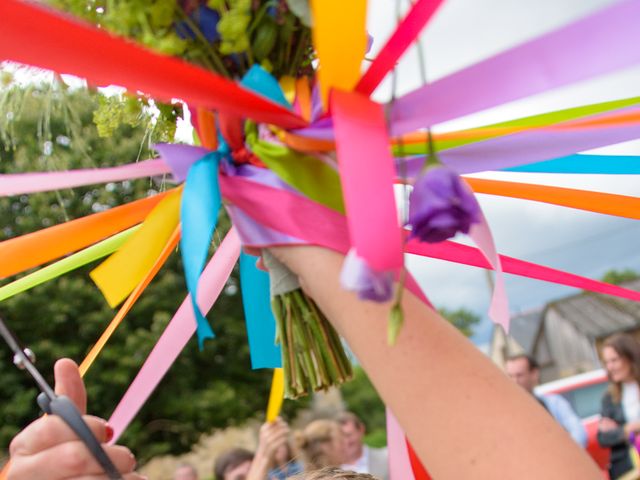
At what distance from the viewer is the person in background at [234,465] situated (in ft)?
13.3

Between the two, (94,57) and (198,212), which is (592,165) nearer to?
(198,212)

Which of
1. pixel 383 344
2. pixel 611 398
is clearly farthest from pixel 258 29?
pixel 611 398

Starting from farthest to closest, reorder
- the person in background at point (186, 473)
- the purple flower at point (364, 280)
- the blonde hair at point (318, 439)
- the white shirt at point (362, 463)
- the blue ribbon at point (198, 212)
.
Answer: the person in background at point (186, 473), the white shirt at point (362, 463), the blonde hair at point (318, 439), the blue ribbon at point (198, 212), the purple flower at point (364, 280)

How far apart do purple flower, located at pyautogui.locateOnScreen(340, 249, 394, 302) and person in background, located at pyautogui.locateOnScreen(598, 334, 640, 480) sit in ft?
12.2

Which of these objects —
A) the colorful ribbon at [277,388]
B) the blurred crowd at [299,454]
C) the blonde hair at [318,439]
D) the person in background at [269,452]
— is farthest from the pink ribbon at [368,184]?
the blonde hair at [318,439]

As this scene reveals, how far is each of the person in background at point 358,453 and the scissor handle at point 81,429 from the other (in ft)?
12.1

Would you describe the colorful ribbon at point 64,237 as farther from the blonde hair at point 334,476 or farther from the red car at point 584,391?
the red car at point 584,391

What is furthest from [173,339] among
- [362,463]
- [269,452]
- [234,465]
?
[362,463]

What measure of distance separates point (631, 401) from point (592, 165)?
3.17 m

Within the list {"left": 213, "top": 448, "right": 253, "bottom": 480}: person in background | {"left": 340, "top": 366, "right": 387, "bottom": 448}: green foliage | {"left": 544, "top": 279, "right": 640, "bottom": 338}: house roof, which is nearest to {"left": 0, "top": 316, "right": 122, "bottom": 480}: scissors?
{"left": 213, "top": 448, "right": 253, "bottom": 480}: person in background

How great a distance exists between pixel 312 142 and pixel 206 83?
0.50ft

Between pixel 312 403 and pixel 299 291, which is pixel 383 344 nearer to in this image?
pixel 299 291

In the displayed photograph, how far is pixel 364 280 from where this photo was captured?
631 mm

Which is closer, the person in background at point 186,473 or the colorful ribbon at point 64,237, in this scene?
the colorful ribbon at point 64,237
